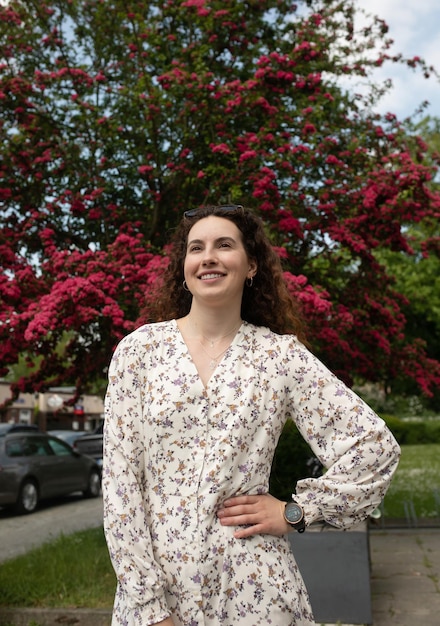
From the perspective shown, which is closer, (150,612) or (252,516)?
(150,612)

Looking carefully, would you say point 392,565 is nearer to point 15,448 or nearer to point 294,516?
point 294,516

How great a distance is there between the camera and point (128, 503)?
7.15ft

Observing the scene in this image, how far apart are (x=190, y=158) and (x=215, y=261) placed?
6535 mm

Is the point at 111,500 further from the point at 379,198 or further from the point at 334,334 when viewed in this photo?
the point at 379,198

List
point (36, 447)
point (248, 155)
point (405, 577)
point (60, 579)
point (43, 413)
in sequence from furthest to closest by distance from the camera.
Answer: point (43, 413)
point (36, 447)
point (248, 155)
point (405, 577)
point (60, 579)

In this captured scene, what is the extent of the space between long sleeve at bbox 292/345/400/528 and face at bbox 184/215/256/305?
1.10 feet

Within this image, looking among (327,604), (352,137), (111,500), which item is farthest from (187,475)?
(352,137)

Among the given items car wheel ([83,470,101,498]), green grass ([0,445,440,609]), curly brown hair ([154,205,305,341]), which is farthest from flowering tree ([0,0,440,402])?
car wheel ([83,470,101,498])

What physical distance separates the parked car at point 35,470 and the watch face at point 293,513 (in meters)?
11.6

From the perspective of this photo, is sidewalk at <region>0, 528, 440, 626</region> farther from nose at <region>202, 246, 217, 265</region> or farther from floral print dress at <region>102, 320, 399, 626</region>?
nose at <region>202, 246, 217, 265</region>

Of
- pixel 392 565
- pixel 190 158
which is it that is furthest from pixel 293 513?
pixel 190 158

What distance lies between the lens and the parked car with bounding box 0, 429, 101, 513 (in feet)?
43.9

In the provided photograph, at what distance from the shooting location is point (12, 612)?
570cm

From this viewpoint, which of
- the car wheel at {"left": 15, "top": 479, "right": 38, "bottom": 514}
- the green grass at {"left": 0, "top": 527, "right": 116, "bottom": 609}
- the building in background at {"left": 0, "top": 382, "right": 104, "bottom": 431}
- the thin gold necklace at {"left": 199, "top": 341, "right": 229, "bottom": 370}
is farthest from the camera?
the building in background at {"left": 0, "top": 382, "right": 104, "bottom": 431}
